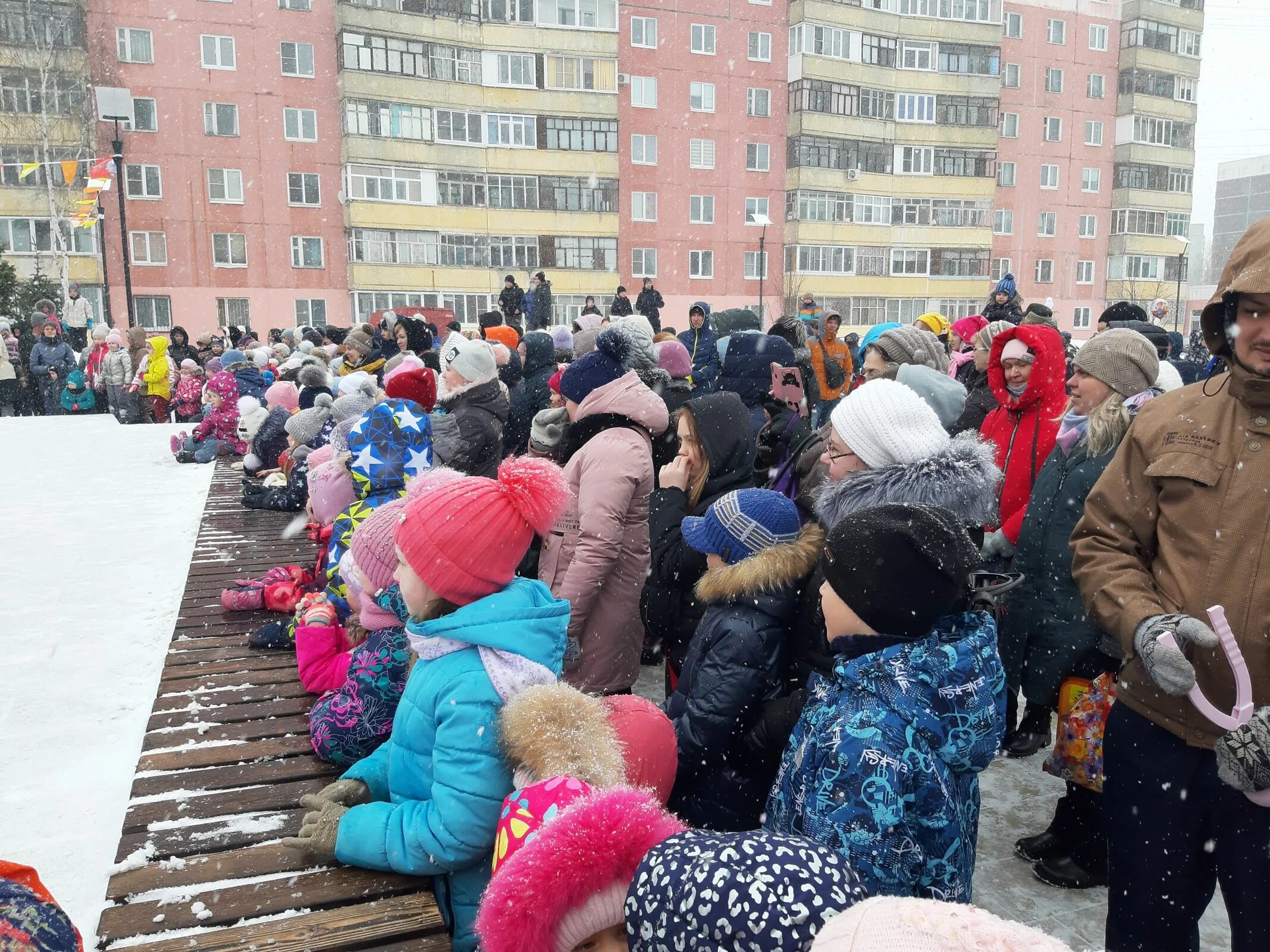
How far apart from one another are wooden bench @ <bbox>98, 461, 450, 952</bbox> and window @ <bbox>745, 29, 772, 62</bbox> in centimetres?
4107

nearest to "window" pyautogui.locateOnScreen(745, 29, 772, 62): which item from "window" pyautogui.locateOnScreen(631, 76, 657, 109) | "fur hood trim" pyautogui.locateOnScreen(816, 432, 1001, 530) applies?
"window" pyautogui.locateOnScreen(631, 76, 657, 109)

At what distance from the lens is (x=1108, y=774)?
→ 233 centimetres

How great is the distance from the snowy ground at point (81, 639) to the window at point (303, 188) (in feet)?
Answer: 89.2

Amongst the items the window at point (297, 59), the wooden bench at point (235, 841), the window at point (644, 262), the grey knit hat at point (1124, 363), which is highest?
the window at point (297, 59)

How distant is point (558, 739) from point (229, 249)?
118 feet

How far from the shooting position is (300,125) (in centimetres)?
3366

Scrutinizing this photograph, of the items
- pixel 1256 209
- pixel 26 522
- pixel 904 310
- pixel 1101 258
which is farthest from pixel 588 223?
pixel 1256 209

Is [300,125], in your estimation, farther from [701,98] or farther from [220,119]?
[701,98]

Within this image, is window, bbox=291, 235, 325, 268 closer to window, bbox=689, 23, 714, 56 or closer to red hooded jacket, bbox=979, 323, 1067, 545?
window, bbox=689, 23, 714, 56

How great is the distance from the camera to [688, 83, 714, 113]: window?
128 feet

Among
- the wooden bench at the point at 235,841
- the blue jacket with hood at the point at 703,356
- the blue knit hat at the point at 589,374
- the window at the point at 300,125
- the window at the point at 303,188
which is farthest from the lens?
the window at the point at 303,188

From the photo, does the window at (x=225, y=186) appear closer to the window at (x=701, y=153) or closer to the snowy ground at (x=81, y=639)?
the window at (x=701, y=153)

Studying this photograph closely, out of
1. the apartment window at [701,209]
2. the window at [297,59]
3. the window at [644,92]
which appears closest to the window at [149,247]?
the window at [297,59]

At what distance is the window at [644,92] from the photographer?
38.2m
